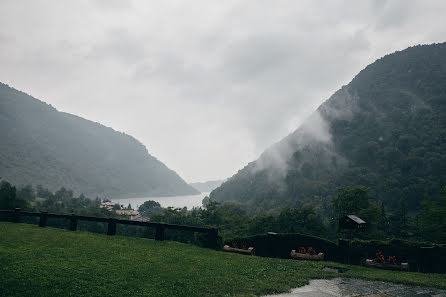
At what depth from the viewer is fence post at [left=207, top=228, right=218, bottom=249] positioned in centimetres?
1452

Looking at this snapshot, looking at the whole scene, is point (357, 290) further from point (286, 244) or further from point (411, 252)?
point (286, 244)

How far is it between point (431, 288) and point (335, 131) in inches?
8020

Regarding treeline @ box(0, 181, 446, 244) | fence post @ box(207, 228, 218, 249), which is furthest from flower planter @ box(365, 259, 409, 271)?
treeline @ box(0, 181, 446, 244)

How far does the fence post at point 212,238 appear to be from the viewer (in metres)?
14.5

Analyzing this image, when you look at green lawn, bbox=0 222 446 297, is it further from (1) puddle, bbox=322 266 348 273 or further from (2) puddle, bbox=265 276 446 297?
(2) puddle, bbox=265 276 446 297

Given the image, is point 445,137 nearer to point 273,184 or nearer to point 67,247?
point 273,184

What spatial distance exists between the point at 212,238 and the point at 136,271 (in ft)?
20.5

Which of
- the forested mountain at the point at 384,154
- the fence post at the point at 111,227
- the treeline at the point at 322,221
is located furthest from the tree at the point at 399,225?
the fence post at the point at 111,227

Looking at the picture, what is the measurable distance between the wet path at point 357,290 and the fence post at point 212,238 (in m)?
6.50

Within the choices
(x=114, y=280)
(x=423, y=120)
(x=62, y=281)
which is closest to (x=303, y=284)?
(x=114, y=280)

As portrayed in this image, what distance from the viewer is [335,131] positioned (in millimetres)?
197875

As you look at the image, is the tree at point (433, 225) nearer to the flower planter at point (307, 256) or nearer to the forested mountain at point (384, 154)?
the forested mountain at point (384, 154)

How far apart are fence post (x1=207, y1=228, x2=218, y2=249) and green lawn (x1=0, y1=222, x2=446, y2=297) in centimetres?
177

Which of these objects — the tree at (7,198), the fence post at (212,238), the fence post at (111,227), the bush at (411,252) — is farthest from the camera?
the tree at (7,198)
